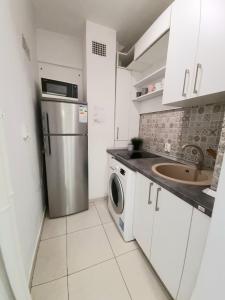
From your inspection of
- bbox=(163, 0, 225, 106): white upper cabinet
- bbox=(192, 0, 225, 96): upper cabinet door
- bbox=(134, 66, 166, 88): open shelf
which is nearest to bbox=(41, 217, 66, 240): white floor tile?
bbox=(163, 0, 225, 106): white upper cabinet

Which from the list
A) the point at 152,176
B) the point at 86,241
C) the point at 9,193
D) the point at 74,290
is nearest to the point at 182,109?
the point at 152,176

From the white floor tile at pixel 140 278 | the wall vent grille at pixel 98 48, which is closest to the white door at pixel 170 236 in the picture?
the white floor tile at pixel 140 278

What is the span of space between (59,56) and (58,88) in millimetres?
745

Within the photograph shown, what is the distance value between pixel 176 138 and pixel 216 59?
87 centimetres

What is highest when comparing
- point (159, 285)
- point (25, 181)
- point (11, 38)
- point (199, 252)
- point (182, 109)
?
point (11, 38)

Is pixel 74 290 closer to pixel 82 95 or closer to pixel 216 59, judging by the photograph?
pixel 216 59

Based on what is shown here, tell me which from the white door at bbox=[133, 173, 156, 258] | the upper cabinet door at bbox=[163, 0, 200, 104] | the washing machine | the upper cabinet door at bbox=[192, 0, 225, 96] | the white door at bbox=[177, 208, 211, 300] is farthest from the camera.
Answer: the washing machine

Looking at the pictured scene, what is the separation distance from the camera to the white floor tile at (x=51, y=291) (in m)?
0.99

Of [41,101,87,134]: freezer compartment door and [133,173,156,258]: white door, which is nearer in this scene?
[133,173,156,258]: white door

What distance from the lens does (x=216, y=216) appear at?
0.57 meters

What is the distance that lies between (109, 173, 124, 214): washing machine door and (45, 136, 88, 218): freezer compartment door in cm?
42

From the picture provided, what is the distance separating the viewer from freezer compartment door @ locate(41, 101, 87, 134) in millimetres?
1557

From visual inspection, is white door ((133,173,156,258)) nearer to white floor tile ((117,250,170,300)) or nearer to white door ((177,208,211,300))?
white floor tile ((117,250,170,300))

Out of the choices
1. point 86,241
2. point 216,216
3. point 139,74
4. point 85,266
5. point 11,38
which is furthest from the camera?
point 139,74
